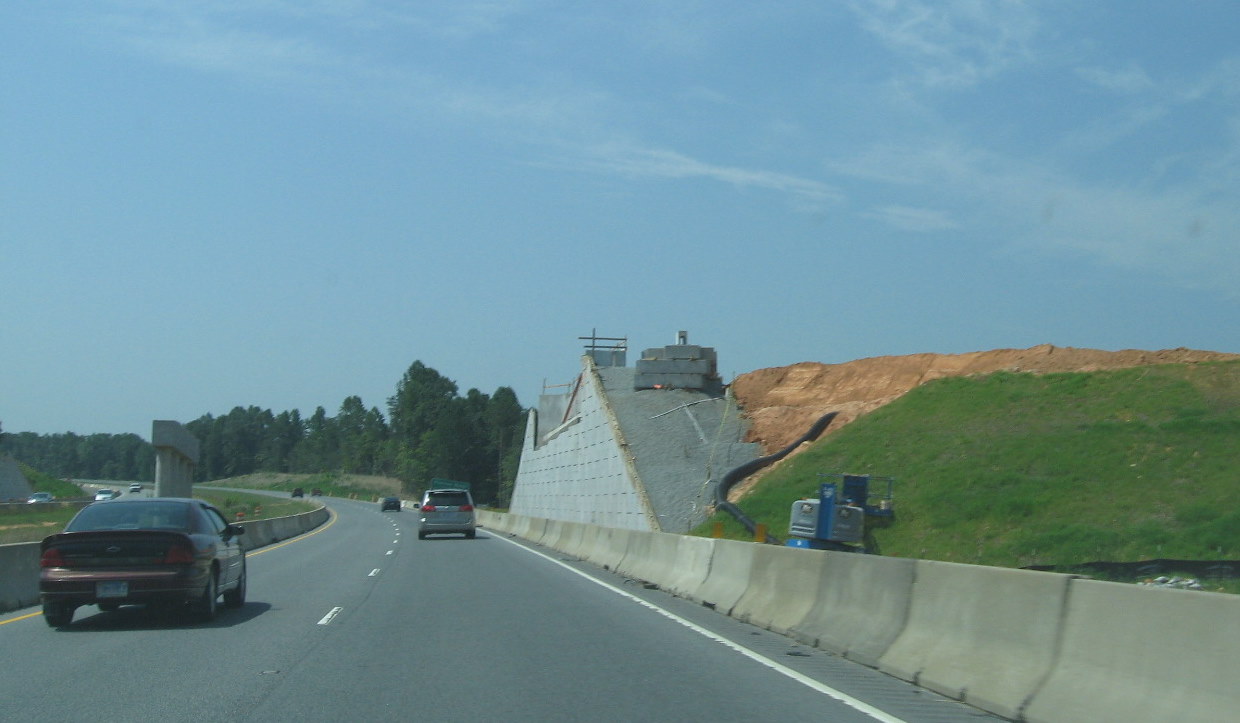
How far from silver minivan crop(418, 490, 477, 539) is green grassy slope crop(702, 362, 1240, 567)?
9653 mm

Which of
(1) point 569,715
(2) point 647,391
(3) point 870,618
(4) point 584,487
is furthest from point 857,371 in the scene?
(1) point 569,715

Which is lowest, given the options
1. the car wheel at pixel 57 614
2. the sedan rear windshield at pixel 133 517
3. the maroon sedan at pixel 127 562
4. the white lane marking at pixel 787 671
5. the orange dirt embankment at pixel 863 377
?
the car wheel at pixel 57 614

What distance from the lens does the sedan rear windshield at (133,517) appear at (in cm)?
1459

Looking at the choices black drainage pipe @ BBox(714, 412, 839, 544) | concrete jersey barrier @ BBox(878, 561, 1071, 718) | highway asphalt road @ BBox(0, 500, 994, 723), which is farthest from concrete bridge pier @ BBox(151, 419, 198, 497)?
concrete jersey barrier @ BBox(878, 561, 1071, 718)

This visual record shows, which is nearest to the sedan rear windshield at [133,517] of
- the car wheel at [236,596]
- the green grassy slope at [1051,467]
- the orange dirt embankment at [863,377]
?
the car wheel at [236,596]

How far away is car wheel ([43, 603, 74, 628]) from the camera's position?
14148 mm

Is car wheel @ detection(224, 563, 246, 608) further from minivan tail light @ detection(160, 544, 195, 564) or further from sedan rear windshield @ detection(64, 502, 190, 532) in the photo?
minivan tail light @ detection(160, 544, 195, 564)

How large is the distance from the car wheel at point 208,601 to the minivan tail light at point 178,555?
64cm

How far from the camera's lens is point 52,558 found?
14.0 metres

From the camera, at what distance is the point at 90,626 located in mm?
14859

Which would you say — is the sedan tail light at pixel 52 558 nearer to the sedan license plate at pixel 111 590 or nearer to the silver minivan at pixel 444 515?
the sedan license plate at pixel 111 590

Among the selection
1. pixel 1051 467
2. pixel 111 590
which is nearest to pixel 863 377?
pixel 1051 467

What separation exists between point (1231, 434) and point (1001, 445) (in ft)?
23.7

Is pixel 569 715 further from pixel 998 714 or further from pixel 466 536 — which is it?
pixel 466 536
